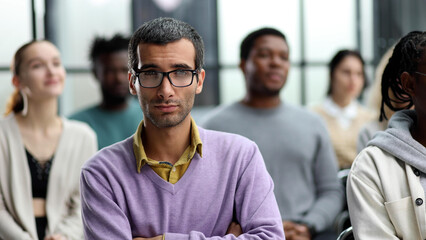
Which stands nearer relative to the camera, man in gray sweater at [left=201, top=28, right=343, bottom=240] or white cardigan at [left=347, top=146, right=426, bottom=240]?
white cardigan at [left=347, top=146, right=426, bottom=240]

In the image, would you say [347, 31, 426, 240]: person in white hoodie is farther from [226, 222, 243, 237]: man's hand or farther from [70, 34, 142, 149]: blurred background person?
[70, 34, 142, 149]: blurred background person

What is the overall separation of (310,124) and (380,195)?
116 centimetres

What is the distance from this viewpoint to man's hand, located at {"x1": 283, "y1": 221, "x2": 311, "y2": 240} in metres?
2.50

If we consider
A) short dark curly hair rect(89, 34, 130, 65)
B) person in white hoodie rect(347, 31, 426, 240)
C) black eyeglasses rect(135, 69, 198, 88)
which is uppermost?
short dark curly hair rect(89, 34, 130, 65)

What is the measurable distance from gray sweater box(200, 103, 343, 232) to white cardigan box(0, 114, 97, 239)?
688 millimetres

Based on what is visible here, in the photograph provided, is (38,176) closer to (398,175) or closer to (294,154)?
(294,154)

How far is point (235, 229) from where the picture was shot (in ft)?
5.78

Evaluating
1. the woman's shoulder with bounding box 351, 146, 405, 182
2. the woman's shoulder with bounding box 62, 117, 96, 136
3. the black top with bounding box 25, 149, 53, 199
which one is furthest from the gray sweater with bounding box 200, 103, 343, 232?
the woman's shoulder with bounding box 351, 146, 405, 182

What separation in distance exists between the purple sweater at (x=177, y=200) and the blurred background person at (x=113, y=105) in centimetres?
157

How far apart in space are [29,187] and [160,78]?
1164 millimetres

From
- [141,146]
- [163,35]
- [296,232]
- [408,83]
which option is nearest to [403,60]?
[408,83]

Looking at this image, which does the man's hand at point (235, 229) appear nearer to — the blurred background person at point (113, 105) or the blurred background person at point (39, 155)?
the blurred background person at point (39, 155)

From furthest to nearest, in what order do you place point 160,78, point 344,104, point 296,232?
1. point 344,104
2. point 296,232
3. point 160,78

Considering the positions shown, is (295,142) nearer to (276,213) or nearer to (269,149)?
(269,149)
